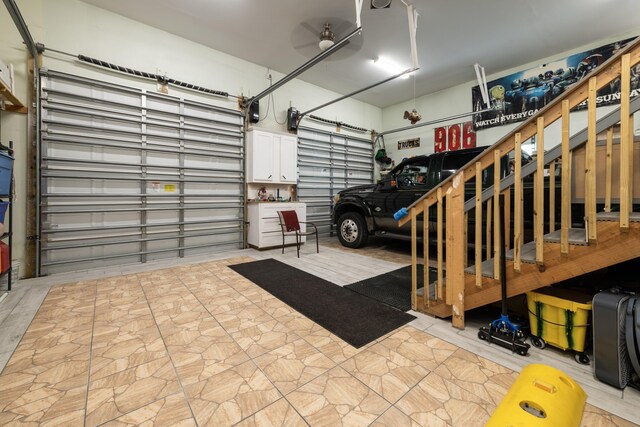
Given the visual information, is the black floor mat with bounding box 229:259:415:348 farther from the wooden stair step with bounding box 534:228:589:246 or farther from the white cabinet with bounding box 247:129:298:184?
the white cabinet with bounding box 247:129:298:184

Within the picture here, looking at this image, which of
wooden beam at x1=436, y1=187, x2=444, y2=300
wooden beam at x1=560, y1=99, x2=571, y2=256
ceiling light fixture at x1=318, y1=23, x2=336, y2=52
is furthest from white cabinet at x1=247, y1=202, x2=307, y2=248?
wooden beam at x1=560, y1=99, x2=571, y2=256

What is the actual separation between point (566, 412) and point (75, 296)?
4.21m

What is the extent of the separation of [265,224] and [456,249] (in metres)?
3.96

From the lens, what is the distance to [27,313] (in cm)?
252

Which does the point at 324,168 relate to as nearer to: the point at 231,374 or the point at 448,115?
the point at 448,115

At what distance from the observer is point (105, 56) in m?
4.15

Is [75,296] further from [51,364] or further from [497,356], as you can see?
[497,356]

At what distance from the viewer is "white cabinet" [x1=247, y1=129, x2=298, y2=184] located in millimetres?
5500

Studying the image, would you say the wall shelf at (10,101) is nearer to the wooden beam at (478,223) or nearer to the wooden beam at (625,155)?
the wooden beam at (478,223)

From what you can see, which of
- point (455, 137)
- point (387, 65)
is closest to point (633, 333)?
point (387, 65)

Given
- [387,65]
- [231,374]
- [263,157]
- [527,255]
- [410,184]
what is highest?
[387,65]

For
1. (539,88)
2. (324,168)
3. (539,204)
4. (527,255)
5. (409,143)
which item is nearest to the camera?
(539,204)

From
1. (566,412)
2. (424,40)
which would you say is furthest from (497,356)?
(424,40)

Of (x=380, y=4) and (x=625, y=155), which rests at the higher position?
(x=380, y=4)
